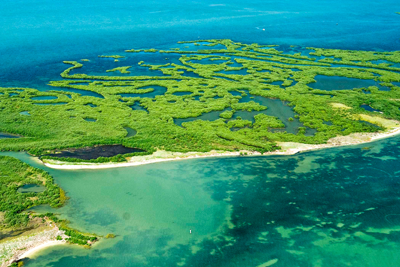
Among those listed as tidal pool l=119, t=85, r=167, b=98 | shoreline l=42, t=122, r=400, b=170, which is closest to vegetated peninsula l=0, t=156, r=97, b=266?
shoreline l=42, t=122, r=400, b=170

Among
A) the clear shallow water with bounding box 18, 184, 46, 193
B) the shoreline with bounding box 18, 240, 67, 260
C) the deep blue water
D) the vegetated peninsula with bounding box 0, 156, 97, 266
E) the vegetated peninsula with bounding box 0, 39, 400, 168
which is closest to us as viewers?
the shoreline with bounding box 18, 240, 67, 260

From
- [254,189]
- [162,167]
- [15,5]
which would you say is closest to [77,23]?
[15,5]

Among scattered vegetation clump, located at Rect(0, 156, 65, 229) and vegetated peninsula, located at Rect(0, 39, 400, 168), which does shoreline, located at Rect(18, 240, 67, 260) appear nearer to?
scattered vegetation clump, located at Rect(0, 156, 65, 229)

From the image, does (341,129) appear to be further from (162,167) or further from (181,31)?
(181,31)

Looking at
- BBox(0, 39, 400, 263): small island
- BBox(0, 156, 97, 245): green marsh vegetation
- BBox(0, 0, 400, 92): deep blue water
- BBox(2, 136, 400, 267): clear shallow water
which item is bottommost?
BBox(2, 136, 400, 267): clear shallow water

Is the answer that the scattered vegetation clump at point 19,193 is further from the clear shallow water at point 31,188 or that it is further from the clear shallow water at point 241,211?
the clear shallow water at point 241,211

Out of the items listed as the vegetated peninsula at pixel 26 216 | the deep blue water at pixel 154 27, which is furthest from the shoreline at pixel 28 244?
the deep blue water at pixel 154 27
